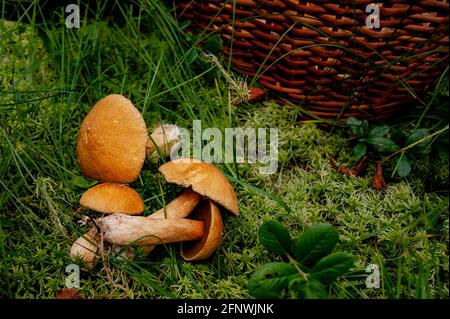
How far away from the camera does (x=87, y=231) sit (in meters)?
1.69

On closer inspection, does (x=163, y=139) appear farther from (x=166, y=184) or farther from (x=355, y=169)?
(x=355, y=169)

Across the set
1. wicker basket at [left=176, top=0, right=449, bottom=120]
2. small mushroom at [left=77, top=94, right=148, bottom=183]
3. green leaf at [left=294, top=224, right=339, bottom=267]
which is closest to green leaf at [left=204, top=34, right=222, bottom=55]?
wicker basket at [left=176, top=0, right=449, bottom=120]

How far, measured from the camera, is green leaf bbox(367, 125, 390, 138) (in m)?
1.92

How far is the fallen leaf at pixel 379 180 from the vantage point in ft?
6.18

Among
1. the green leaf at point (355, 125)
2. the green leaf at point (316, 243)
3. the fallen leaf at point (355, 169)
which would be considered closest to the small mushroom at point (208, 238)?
the green leaf at point (316, 243)

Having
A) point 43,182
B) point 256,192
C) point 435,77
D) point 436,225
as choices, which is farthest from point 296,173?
point 43,182

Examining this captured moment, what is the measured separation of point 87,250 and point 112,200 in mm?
201

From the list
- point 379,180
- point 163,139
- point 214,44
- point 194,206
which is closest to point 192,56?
point 214,44

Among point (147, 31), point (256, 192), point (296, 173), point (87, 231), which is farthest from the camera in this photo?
point (147, 31)

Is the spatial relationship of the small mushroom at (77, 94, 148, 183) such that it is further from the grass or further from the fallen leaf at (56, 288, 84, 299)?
the fallen leaf at (56, 288, 84, 299)

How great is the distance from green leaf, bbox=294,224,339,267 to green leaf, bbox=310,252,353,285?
0.04 m

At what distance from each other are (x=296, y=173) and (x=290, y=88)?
0.40 m

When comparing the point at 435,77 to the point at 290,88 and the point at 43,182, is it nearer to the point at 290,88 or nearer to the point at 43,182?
the point at 290,88
